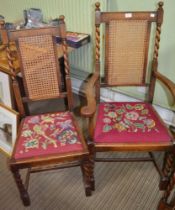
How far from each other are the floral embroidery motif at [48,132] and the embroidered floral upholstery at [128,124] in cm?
17

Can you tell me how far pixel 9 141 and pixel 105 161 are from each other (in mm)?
744

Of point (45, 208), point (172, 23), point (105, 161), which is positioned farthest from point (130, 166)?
point (172, 23)

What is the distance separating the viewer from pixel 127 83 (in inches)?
Answer: 63.7

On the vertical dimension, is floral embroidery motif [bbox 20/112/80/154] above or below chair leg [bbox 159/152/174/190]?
above

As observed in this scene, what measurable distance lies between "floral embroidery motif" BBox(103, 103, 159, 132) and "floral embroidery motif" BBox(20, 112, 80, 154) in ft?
0.72

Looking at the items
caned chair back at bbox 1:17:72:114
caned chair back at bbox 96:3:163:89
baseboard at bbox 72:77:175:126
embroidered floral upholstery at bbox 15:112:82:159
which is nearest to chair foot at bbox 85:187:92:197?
embroidered floral upholstery at bbox 15:112:82:159

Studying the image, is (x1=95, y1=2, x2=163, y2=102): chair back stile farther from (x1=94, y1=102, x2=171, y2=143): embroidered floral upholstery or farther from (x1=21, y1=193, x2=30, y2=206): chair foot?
(x1=21, y1=193, x2=30, y2=206): chair foot

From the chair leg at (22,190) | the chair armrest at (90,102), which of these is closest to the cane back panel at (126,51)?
the chair armrest at (90,102)

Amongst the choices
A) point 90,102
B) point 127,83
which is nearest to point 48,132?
point 90,102

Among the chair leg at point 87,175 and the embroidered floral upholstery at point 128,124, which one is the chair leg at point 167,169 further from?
the chair leg at point 87,175

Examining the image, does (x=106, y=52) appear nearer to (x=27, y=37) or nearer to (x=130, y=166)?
(x=27, y=37)

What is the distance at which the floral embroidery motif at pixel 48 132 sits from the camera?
4.37 ft

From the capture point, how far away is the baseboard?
1957mm

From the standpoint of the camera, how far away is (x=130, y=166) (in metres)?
1.73
